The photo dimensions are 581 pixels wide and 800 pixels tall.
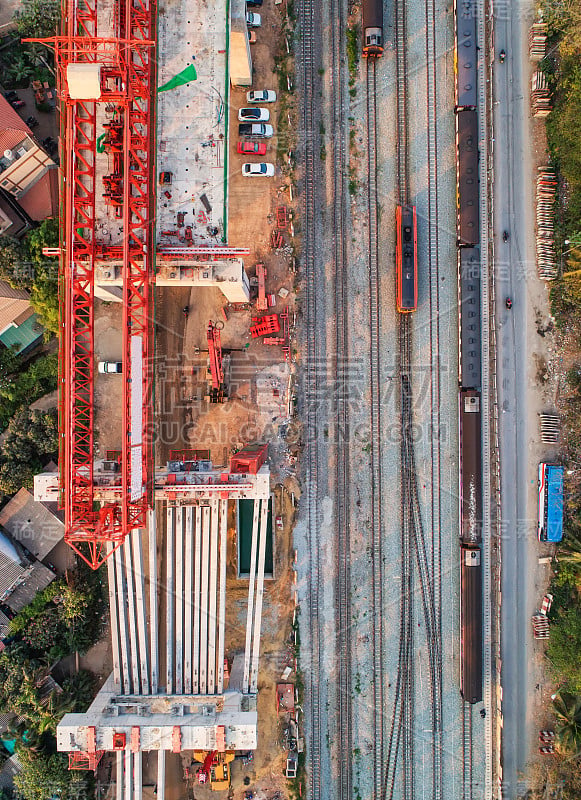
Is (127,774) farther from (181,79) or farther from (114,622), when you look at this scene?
(181,79)

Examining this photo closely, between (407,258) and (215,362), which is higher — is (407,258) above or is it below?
above

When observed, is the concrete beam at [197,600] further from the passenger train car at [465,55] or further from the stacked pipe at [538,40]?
the stacked pipe at [538,40]

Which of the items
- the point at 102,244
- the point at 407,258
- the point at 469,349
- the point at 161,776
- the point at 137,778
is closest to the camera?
the point at 102,244

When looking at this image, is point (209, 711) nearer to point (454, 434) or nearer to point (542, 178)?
point (454, 434)

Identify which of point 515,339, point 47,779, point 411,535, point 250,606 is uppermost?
point 515,339

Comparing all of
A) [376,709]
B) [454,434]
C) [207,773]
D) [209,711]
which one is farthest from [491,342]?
[207,773]

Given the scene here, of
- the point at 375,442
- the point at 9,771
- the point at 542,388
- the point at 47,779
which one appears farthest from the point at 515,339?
the point at 9,771

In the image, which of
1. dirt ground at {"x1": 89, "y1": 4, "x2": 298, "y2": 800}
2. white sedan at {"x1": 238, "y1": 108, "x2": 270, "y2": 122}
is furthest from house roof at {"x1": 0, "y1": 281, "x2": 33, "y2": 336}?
white sedan at {"x1": 238, "y1": 108, "x2": 270, "y2": 122}
